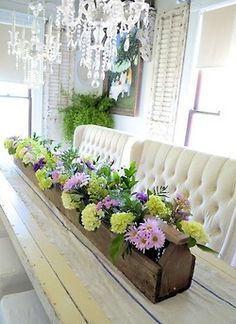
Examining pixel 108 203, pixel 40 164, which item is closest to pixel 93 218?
pixel 108 203

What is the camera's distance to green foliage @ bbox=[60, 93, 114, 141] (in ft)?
13.1

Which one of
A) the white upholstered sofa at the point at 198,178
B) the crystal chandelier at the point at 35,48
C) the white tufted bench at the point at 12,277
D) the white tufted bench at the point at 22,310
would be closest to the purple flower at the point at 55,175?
the white tufted bench at the point at 12,277

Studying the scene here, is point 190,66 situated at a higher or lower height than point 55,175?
higher

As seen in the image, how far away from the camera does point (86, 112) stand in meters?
3.98

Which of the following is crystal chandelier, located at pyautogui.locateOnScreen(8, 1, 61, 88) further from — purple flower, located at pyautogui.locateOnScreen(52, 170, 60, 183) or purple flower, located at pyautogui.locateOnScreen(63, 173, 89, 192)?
purple flower, located at pyautogui.locateOnScreen(63, 173, 89, 192)

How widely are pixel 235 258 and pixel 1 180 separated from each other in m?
1.60

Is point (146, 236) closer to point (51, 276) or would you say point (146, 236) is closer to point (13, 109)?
point (51, 276)

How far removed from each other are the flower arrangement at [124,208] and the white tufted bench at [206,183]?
623 mm

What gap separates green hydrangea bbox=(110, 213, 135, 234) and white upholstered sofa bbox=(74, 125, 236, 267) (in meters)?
0.90

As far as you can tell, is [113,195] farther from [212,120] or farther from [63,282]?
[212,120]

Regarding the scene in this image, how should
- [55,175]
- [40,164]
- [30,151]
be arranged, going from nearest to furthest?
[55,175] < [40,164] < [30,151]

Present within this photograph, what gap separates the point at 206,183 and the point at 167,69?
5.55 ft

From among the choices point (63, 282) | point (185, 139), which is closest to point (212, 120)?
point (185, 139)

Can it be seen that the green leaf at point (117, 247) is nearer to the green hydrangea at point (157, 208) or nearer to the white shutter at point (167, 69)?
the green hydrangea at point (157, 208)
